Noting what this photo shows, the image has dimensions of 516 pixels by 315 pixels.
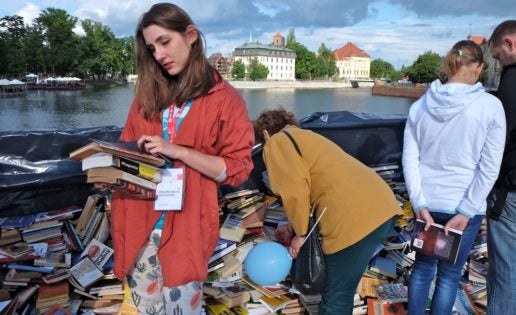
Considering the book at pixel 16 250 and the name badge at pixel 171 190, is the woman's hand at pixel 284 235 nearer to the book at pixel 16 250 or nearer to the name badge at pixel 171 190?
the name badge at pixel 171 190

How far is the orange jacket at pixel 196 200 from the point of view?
4.81 feet

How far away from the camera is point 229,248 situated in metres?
2.94

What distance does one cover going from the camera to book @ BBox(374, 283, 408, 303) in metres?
2.86

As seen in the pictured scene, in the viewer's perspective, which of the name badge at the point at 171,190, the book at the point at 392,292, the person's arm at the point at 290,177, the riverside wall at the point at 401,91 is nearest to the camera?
the name badge at the point at 171,190

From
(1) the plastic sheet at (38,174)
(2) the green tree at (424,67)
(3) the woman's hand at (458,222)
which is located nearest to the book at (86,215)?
(1) the plastic sheet at (38,174)

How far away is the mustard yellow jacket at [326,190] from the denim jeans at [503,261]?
0.69m

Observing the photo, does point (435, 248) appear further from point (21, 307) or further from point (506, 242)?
point (21, 307)

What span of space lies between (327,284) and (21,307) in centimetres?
193

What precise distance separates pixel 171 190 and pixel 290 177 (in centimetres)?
57

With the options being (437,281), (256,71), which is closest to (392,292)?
(437,281)

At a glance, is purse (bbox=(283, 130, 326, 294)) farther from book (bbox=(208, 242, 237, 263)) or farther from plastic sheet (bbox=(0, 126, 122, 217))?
plastic sheet (bbox=(0, 126, 122, 217))

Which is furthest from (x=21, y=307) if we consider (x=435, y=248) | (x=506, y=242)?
(x=506, y=242)

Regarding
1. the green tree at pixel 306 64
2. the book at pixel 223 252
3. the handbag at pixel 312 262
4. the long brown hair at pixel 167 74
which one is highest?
the green tree at pixel 306 64

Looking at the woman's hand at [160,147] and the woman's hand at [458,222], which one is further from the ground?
the woman's hand at [160,147]
